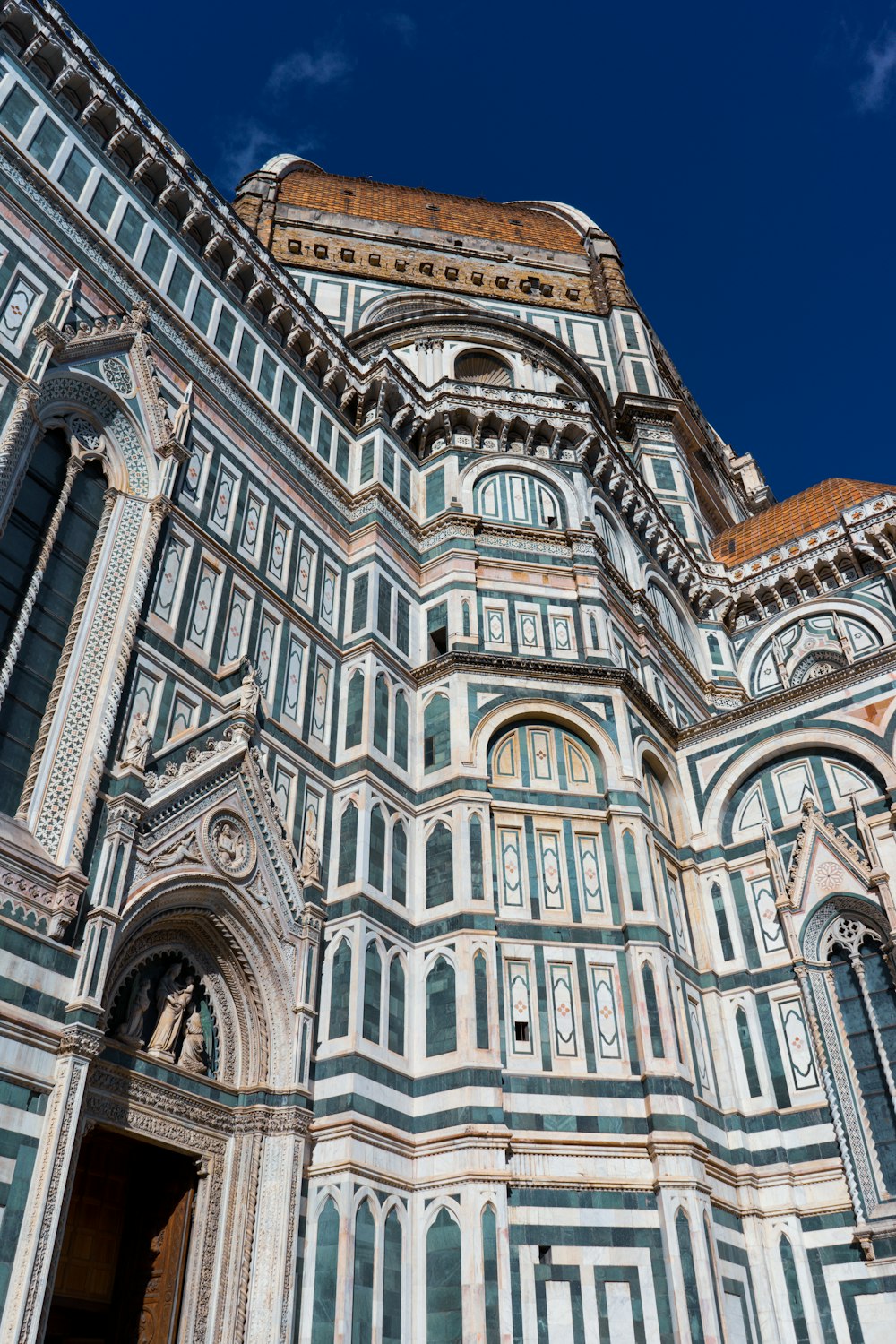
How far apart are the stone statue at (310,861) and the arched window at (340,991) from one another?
0.90 metres

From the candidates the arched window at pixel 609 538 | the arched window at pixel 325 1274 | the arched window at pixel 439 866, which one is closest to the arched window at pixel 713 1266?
the arched window at pixel 325 1274

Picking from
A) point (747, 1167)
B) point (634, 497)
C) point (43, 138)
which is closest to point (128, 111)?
point (43, 138)

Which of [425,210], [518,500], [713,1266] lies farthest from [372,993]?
[425,210]

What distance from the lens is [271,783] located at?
14.0 metres

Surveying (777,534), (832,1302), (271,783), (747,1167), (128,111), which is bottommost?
(832,1302)

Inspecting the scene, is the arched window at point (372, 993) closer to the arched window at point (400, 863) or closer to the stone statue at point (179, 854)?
the arched window at point (400, 863)

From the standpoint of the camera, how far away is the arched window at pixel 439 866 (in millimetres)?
14836

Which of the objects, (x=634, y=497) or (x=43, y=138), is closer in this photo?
(x=43, y=138)

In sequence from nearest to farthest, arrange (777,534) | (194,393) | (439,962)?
(439,962), (194,393), (777,534)

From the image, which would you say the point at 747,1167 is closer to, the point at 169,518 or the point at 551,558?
the point at 551,558

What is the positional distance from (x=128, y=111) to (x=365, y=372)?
6.00m

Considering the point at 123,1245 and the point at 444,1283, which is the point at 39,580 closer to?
the point at 123,1245

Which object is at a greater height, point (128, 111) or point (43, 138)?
point (128, 111)

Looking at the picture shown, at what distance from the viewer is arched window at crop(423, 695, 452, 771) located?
A: 53.5ft
